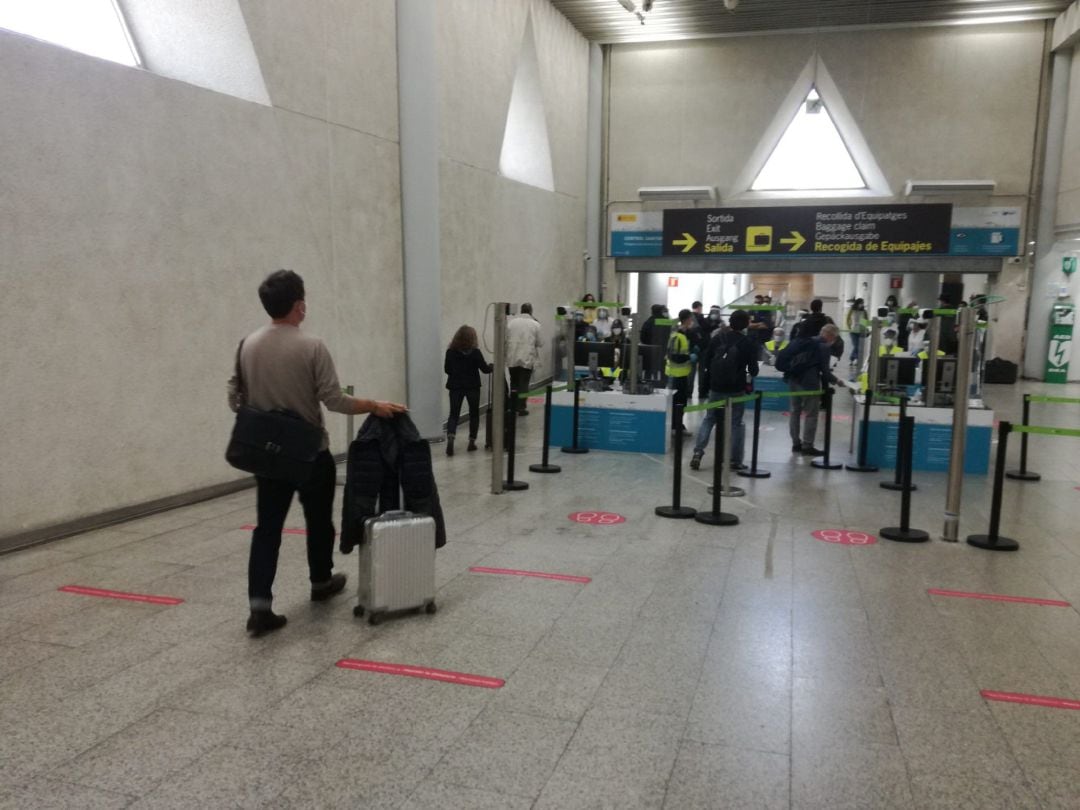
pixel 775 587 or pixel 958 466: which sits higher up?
pixel 958 466

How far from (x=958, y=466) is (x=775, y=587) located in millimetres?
1900

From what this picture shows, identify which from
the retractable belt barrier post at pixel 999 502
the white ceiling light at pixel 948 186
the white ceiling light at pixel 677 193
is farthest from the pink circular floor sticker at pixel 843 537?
the white ceiling light at pixel 948 186

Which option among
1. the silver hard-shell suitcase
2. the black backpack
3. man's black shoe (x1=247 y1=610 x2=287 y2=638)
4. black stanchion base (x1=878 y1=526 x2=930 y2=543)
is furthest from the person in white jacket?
man's black shoe (x1=247 y1=610 x2=287 y2=638)

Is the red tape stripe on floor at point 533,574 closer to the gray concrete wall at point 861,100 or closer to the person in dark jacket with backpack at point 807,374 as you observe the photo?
the person in dark jacket with backpack at point 807,374

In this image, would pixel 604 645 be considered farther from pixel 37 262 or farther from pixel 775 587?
pixel 37 262

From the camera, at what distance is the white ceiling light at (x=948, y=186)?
15.3 metres

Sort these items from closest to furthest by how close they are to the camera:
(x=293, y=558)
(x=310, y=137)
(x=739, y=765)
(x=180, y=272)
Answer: (x=739, y=765), (x=293, y=558), (x=180, y=272), (x=310, y=137)

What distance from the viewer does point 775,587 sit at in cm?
459

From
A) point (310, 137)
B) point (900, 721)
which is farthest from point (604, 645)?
point (310, 137)

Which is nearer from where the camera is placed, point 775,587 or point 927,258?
point 775,587

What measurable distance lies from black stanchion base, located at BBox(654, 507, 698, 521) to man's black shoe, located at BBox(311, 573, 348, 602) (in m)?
2.78

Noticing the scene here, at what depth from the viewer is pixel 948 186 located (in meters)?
15.5

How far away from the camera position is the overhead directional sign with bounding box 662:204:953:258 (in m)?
15.7

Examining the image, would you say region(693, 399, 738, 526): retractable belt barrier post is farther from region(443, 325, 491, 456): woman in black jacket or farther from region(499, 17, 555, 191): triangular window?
region(499, 17, 555, 191): triangular window
